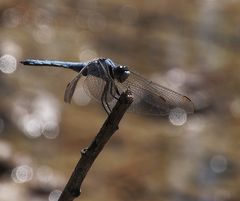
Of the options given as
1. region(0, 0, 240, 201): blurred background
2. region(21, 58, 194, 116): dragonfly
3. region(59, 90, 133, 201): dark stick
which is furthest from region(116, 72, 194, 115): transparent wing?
region(0, 0, 240, 201): blurred background

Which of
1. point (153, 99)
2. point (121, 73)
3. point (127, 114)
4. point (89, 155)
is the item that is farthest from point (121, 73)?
point (127, 114)

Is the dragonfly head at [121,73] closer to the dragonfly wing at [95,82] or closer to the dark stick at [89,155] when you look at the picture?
the dragonfly wing at [95,82]

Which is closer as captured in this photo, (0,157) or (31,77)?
(0,157)

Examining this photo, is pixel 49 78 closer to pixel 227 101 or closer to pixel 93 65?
→ pixel 227 101

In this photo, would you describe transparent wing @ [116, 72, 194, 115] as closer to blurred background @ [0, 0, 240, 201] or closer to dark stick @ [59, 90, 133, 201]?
dark stick @ [59, 90, 133, 201]

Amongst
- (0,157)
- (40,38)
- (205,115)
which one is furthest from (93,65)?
(40,38)

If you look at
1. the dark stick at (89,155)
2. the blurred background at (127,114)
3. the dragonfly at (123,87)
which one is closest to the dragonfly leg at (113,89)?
the dragonfly at (123,87)
